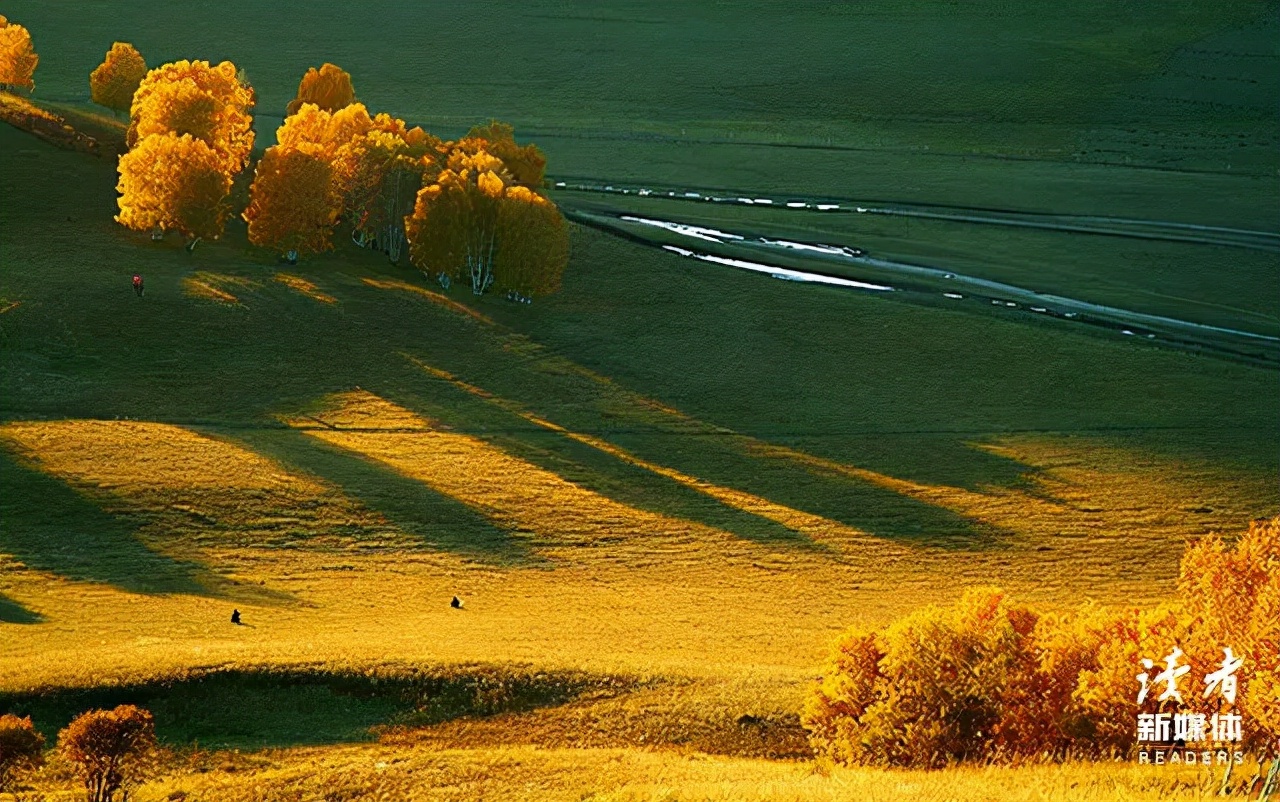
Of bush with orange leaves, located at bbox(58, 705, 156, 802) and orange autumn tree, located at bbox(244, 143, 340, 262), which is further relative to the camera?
orange autumn tree, located at bbox(244, 143, 340, 262)

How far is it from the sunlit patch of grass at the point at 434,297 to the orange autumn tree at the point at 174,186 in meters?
12.0

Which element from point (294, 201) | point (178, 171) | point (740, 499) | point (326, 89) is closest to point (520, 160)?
point (294, 201)

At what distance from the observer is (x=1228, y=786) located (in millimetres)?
37188

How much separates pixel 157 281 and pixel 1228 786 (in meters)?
81.3

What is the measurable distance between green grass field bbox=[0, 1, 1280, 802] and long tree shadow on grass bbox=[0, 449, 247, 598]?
0.22m

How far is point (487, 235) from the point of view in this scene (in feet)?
352

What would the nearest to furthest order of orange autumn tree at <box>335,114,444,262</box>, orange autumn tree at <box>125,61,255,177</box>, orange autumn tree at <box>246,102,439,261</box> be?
orange autumn tree at <box>246,102,439,261</box> < orange autumn tree at <box>335,114,444,262</box> < orange autumn tree at <box>125,61,255,177</box>

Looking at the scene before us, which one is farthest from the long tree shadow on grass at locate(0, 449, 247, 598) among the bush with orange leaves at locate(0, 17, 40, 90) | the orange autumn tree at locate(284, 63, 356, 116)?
the bush with orange leaves at locate(0, 17, 40, 90)

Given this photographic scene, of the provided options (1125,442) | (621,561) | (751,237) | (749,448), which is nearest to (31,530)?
(621,561)

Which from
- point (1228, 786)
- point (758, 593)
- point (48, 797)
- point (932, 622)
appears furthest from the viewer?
→ point (758, 593)

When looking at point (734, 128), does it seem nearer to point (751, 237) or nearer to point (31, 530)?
point (751, 237)

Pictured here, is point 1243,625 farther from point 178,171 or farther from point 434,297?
point 178,171

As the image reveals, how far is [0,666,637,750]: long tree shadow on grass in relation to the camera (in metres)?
47.0

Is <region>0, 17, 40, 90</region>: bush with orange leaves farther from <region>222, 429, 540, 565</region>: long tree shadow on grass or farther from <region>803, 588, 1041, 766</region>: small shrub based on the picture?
Answer: <region>803, 588, 1041, 766</region>: small shrub
